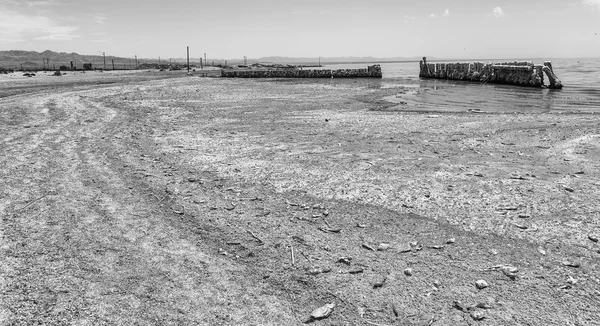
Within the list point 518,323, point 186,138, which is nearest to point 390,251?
point 518,323

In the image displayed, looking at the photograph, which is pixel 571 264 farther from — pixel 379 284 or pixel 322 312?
pixel 322 312

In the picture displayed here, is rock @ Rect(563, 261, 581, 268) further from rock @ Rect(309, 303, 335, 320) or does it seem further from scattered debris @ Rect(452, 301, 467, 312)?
rock @ Rect(309, 303, 335, 320)

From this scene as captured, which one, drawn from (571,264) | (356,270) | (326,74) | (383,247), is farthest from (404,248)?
(326,74)

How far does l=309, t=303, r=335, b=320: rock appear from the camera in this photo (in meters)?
4.02

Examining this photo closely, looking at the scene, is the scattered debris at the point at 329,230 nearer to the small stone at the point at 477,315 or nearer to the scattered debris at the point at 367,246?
the scattered debris at the point at 367,246

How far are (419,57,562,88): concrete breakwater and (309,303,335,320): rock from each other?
3925 centimetres

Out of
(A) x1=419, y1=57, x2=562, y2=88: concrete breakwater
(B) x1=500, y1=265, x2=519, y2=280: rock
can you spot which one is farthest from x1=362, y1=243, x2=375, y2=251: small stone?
(A) x1=419, y1=57, x2=562, y2=88: concrete breakwater

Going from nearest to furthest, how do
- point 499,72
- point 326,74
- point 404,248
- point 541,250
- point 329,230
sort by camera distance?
point 541,250, point 404,248, point 329,230, point 499,72, point 326,74

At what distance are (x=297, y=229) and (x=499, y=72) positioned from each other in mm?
47494

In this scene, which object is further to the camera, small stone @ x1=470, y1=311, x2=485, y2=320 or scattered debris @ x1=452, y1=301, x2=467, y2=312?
scattered debris @ x1=452, y1=301, x2=467, y2=312

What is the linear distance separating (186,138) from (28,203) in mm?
6027

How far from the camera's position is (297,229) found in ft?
19.9

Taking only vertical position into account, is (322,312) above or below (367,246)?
below

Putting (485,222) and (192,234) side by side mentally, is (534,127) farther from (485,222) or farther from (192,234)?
(192,234)
